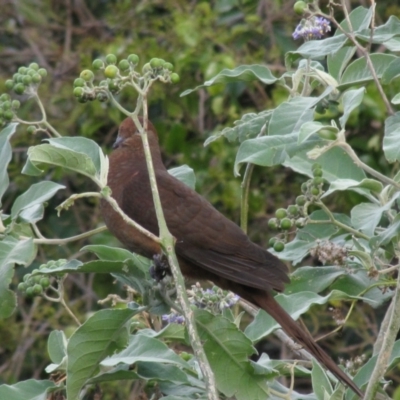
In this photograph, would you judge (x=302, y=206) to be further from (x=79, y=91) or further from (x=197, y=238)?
(x=197, y=238)

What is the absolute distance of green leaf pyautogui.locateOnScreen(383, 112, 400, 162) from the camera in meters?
1.61

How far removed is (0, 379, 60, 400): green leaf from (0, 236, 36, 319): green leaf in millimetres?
159

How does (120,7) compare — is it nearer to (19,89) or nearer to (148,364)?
(19,89)

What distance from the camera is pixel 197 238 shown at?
8.64 feet

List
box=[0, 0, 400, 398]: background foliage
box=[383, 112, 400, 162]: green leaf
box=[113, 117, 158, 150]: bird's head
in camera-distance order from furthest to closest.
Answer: box=[0, 0, 400, 398]: background foliage < box=[113, 117, 158, 150]: bird's head < box=[383, 112, 400, 162]: green leaf

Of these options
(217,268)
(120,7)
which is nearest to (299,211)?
(217,268)

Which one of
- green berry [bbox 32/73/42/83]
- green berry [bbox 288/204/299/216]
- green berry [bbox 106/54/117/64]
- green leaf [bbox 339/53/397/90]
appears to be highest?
green berry [bbox 106/54/117/64]

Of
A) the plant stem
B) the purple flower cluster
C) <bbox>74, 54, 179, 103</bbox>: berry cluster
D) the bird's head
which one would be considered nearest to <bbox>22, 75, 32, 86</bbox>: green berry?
<bbox>74, 54, 179, 103</bbox>: berry cluster

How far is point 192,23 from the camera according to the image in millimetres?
5266

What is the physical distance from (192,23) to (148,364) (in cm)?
361

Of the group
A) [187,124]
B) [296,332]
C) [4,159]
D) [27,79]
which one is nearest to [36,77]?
[27,79]

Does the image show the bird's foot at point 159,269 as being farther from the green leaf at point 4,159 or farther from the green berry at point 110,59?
the green berry at point 110,59

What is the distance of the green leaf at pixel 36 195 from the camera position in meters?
1.84

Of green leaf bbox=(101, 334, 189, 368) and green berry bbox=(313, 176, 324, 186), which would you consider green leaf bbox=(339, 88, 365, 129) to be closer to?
green berry bbox=(313, 176, 324, 186)
